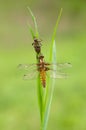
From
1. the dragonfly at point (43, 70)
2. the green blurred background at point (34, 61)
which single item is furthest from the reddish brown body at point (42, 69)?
the green blurred background at point (34, 61)

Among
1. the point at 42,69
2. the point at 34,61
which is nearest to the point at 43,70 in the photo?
the point at 42,69

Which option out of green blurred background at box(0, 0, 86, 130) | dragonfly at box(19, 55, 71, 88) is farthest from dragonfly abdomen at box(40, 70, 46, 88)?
green blurred background at box(0, 0, 86, 130)

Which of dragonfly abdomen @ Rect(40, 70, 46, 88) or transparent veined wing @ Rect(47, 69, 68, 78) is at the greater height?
dragonfly abdomen @ Rect(40, 70, 46, 88)

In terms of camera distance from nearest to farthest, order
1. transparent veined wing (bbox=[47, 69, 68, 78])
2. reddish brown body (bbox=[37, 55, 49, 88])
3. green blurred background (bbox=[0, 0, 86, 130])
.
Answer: reddish brown body (bbox=[37, 55, 49, 88])
transparent veined wing (bbox=[47, 69, 68, 78])
green blurred background (bbox=[0, 0, 86, 130])

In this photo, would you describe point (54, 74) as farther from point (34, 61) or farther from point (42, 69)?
point (34, 61)

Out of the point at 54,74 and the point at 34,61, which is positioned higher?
the point at 54,74

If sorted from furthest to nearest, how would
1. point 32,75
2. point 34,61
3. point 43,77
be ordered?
point 34,61 → point 32,75 → point 43,77

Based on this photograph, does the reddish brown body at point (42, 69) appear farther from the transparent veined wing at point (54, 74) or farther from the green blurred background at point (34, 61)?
the green blurred background at point (34, 61)

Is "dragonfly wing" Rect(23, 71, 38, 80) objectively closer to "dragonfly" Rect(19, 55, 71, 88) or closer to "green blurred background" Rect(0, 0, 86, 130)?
"dragonfly" Rect(19, 55, 71, 88)

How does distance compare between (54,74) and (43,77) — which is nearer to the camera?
(43,77)
